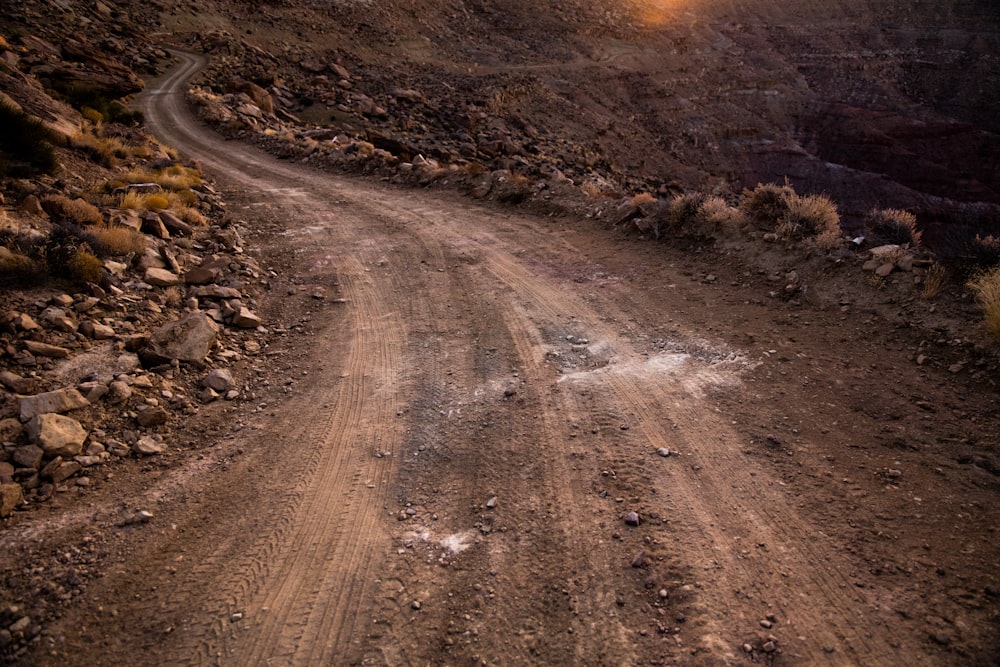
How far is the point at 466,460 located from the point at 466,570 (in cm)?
130

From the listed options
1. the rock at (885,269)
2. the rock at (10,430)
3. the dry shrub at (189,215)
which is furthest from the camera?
the dry shrub at (189,215)

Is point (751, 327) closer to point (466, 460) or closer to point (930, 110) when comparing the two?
point (466, 460)

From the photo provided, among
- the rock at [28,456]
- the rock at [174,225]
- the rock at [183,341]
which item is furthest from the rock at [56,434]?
the rock at [174,225]

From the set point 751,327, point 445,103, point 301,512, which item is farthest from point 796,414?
point 445,103

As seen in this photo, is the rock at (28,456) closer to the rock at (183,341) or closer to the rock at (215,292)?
the rock at (183,341)

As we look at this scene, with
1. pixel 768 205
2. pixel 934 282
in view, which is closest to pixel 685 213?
pixel 768 205

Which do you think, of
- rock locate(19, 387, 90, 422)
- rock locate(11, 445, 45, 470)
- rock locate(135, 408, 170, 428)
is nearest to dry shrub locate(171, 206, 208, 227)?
rock locate(19, 387, 90, 422)

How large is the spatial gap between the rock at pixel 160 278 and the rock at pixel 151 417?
10.0 ft

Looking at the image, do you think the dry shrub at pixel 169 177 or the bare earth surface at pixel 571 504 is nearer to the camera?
the bare earth surface at pixel 571 504

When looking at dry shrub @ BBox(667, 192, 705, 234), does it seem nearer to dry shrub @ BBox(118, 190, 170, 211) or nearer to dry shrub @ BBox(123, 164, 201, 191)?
dry shrub @ BBox(118, 190, 170, 211)

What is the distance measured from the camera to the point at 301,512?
184 inches

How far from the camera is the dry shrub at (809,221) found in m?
8.91

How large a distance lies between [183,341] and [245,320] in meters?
1.08

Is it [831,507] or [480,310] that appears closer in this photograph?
[831,507]
